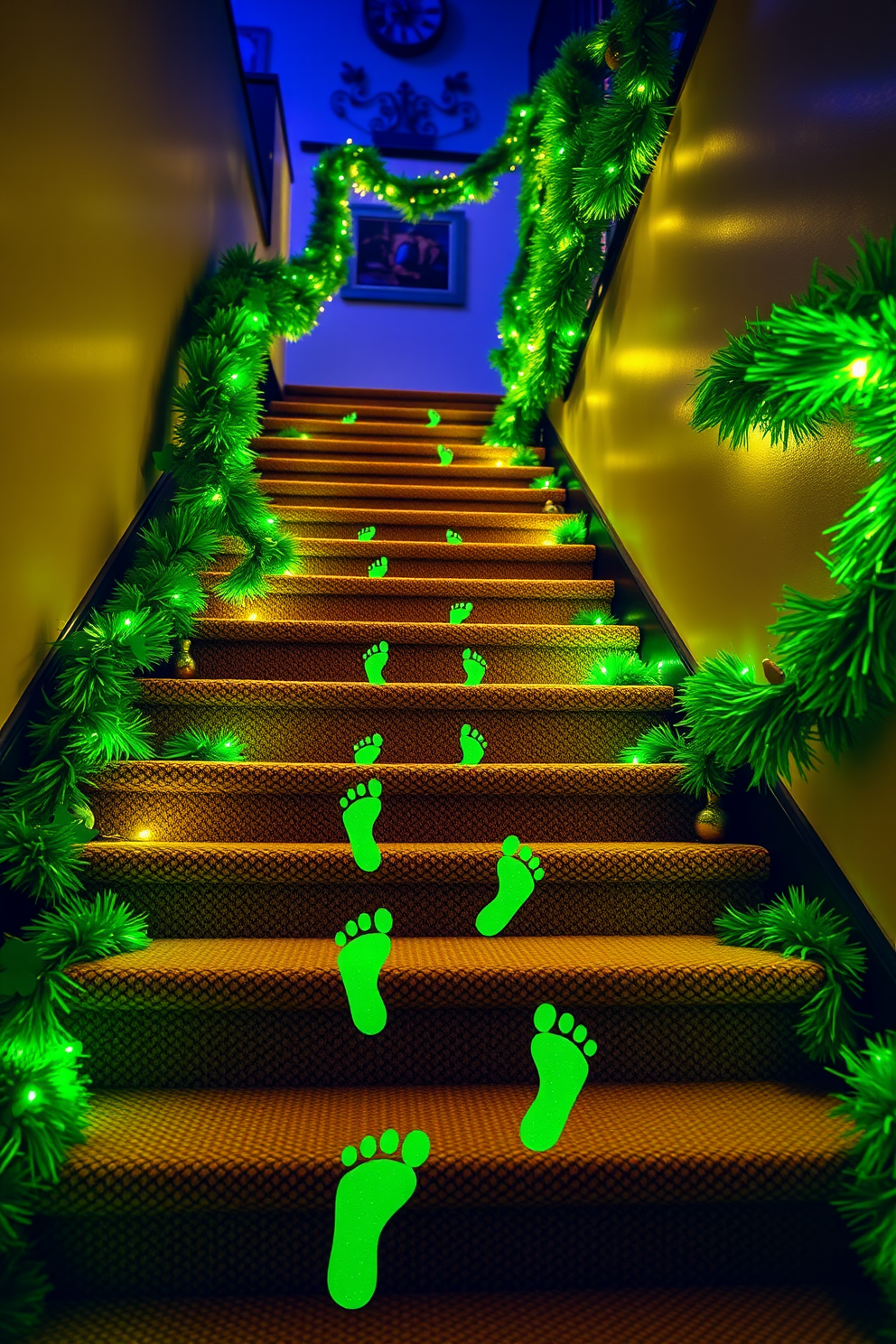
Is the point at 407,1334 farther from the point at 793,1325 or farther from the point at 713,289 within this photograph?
the point at 713,289

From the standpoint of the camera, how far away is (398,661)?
6.49 ft

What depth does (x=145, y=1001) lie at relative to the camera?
111 cm

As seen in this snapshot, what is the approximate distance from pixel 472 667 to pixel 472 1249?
1.22 metres

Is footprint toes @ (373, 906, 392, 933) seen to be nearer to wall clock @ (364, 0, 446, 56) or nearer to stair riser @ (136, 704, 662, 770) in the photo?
stair riser @ (136, 704, 662, 770)

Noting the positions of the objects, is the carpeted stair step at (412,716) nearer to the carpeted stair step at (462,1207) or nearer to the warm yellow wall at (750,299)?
the warm yellow wall at (750,299)

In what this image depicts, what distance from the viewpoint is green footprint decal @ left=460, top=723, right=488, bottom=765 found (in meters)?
1.74

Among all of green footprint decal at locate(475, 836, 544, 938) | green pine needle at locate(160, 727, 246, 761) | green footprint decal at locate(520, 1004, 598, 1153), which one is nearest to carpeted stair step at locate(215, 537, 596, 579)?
green pine needle at locate(160, 727, 246, 761)

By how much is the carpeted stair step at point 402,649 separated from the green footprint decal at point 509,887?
0.70 meters

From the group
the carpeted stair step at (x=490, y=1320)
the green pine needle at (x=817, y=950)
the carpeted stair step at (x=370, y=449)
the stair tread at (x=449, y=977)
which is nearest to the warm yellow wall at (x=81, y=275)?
the stair tread at (x=449, y=977)

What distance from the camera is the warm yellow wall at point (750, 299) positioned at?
3.97 feet

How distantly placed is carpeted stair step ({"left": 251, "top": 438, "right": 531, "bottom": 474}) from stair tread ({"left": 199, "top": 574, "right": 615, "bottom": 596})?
3.02 ft

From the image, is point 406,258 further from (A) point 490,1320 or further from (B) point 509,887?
(A) point 490,1320

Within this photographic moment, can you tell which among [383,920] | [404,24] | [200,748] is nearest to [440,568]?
[200,748]

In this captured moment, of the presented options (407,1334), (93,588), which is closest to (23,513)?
(93,588)
